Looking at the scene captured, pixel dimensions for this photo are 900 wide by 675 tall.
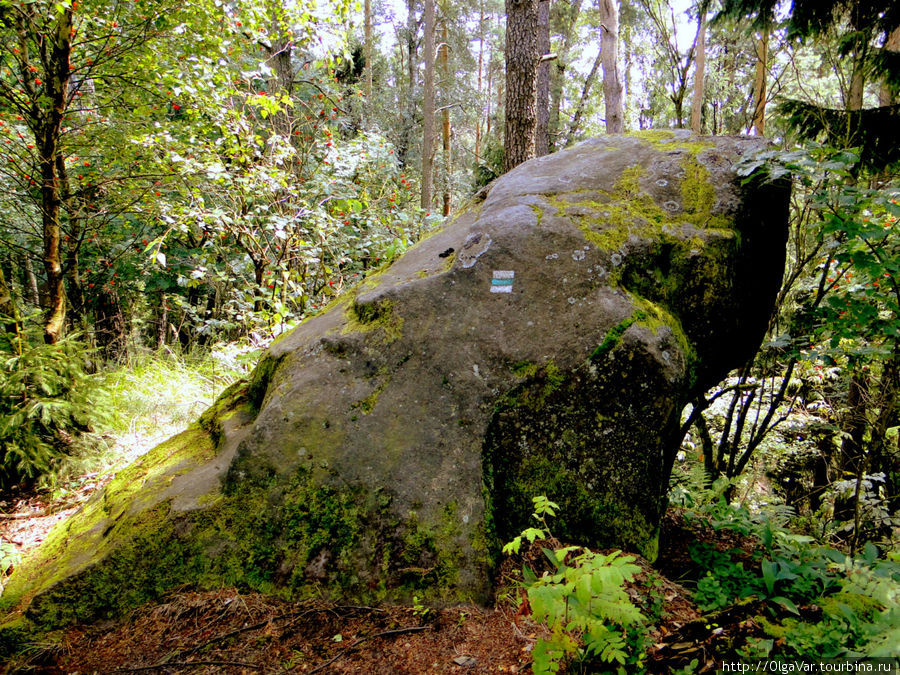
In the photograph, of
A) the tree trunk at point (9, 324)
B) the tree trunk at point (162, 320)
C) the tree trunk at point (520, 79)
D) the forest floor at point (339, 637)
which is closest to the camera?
the forest floor at point (339, 637)

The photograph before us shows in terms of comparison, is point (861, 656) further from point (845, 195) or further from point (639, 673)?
point (845, 195)

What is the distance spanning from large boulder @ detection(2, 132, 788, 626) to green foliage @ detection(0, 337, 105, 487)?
149cm

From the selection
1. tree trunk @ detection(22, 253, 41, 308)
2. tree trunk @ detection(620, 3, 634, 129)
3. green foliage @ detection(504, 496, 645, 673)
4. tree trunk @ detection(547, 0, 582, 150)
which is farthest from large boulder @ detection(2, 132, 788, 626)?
tree trunk @ detection(620, 3, 634, 129)

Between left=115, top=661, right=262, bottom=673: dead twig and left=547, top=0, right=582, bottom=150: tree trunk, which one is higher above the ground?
left=547, top=0, right=582, bottom=150: tree trunk

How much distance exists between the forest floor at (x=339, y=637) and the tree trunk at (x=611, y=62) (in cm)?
826

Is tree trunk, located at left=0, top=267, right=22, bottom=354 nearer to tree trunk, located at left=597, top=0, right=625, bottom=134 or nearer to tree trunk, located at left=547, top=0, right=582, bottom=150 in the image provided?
tree trunk, located at left=597, top=0, right=625, bottom=134

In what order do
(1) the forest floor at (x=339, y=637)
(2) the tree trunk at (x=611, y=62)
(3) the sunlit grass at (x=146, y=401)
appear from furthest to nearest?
1. (2) the tree trunk at (x=611, y=62)
2. (3) the sunlit grass at (x=146, y=401)
3. (1) the forest floor at (x=339, y=637)

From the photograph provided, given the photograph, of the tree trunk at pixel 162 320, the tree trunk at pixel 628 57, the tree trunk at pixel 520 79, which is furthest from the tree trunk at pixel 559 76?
the tree trunk at pixel 162 320

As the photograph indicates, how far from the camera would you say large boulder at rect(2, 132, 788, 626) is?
7.61 feet

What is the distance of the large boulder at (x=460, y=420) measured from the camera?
2.32 meters

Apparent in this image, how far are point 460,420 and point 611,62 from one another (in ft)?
27.5

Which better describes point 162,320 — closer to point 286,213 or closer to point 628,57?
point 286,213

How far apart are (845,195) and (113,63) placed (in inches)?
258

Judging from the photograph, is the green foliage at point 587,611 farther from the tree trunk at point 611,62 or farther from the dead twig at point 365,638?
the tree trunk at point 611,62
